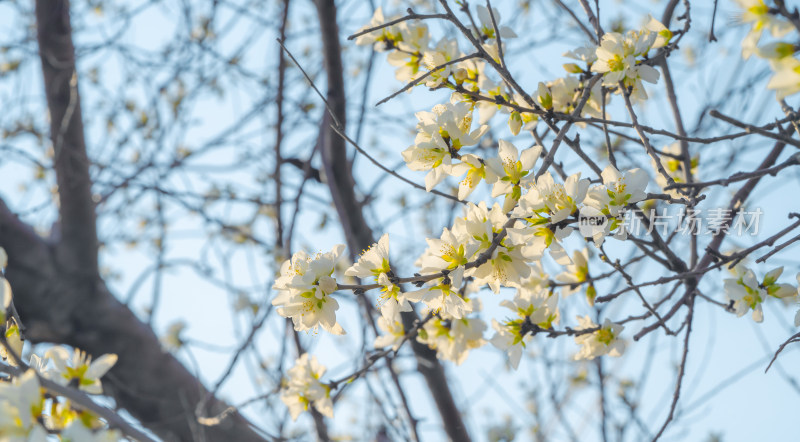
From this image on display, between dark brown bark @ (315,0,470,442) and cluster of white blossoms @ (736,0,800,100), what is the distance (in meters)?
1.40

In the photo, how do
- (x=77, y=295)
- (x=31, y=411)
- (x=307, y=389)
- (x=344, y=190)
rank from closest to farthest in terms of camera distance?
(x=31, y=411) → (x=307, y=389) → (x=344, y=190) → (x=77, y=295)

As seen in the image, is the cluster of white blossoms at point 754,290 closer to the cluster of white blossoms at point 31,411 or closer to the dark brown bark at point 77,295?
the cluster of white blossoms at point 31,411

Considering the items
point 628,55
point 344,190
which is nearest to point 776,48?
point 628,55

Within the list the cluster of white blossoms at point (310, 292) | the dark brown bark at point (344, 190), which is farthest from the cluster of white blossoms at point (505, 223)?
the dark brown bark at point (344, 190)

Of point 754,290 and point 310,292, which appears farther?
point 754,290

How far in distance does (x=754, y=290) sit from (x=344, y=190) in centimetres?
147

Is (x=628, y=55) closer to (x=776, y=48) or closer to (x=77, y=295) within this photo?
(x=776, y=48)

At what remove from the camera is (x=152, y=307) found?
98.7 inches

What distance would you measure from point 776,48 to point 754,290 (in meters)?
0.75

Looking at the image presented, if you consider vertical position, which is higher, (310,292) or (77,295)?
(77,295)

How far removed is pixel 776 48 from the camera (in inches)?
32.2

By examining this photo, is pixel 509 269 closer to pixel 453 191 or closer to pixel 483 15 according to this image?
pixel 483 15

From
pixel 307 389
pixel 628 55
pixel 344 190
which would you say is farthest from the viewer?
pixel 344 190

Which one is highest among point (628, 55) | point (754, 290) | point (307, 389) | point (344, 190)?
point (344, 190)
